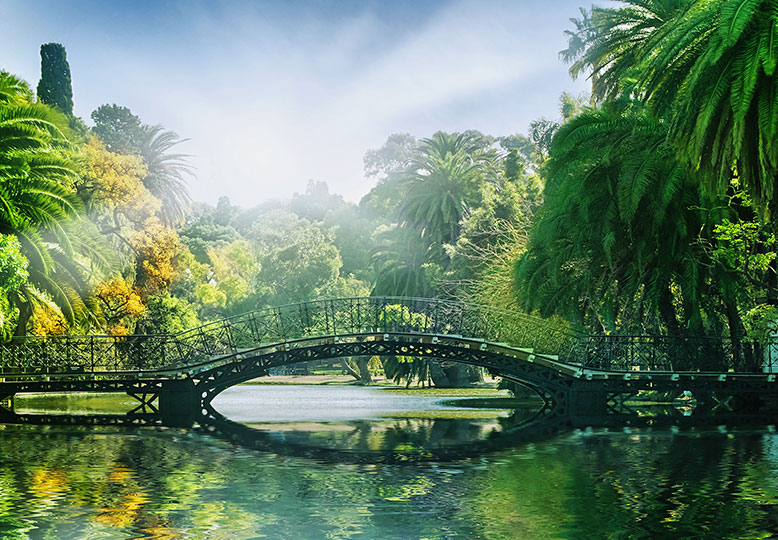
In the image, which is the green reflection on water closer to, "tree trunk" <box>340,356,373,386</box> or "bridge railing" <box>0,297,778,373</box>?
"bridge railing" <box>0,297,778,373</box>

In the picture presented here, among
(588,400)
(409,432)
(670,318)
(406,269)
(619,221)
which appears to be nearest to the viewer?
(409,432)

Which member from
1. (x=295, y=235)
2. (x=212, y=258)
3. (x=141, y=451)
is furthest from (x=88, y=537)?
(x=212, y=258)

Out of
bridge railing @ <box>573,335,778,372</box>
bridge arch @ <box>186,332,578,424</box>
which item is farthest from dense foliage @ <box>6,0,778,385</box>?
bridge arch @ <box>186,332,578,424</box>

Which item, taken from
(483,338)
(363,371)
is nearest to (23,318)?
(483,338)

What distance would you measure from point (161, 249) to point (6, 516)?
34428 millimetres

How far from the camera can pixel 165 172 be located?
60844mm

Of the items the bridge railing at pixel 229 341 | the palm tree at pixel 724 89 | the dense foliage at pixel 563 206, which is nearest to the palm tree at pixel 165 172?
the dense foliage at pixel 563 206

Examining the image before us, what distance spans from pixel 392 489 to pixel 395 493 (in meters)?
0.47

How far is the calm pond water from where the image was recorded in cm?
1180

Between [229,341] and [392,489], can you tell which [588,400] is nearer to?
[229,341]

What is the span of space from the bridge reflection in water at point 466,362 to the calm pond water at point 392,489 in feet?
20.2

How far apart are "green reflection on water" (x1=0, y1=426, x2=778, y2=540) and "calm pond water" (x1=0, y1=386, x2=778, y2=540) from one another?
32 millimetres

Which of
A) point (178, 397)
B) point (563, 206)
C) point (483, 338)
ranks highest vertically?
→ point (563, 206)

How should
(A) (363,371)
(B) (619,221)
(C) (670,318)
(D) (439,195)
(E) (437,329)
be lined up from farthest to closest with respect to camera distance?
(A) (363,371) → (D) (439,195) → (E) (437,329) → (C) (670,318) → (B) (619,221)
